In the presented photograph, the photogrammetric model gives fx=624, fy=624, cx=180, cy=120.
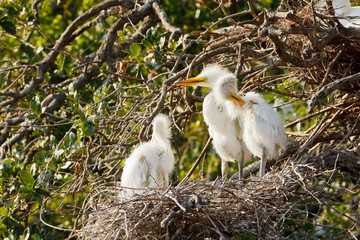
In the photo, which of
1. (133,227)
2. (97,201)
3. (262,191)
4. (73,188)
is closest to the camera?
(133,227)

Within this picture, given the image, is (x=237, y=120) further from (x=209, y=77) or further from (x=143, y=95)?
(x=143, y=95)

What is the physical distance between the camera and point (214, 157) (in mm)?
5234

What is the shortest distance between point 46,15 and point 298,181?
329 cm

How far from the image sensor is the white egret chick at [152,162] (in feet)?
11.0

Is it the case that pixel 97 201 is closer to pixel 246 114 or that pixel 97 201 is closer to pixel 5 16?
pixel 246 114

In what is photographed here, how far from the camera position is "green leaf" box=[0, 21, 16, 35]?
3.94 meters

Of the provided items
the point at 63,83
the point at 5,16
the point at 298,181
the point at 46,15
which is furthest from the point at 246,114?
the point at 46,15

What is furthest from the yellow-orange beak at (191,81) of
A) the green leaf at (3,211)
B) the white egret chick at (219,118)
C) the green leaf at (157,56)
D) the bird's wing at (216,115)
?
the green leaf at (3,211)

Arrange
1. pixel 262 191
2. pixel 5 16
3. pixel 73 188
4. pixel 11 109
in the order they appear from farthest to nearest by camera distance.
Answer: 1. pixel 5 16
2. pixel 11 109
3. pixel 73 188
4. pixel 262 191

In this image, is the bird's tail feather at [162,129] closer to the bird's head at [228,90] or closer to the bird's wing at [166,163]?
the bird's wing at [166,163]

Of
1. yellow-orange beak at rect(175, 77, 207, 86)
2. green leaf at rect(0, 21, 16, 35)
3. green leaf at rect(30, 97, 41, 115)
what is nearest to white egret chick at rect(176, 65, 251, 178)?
yellow-orange beak at rect(175, 77, 207, 86)

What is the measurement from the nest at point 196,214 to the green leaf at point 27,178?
23.7 inches

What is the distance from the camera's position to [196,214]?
260cm

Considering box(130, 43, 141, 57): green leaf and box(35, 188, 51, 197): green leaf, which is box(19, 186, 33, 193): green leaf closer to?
box(35, 188, 51, 197): green leaf
